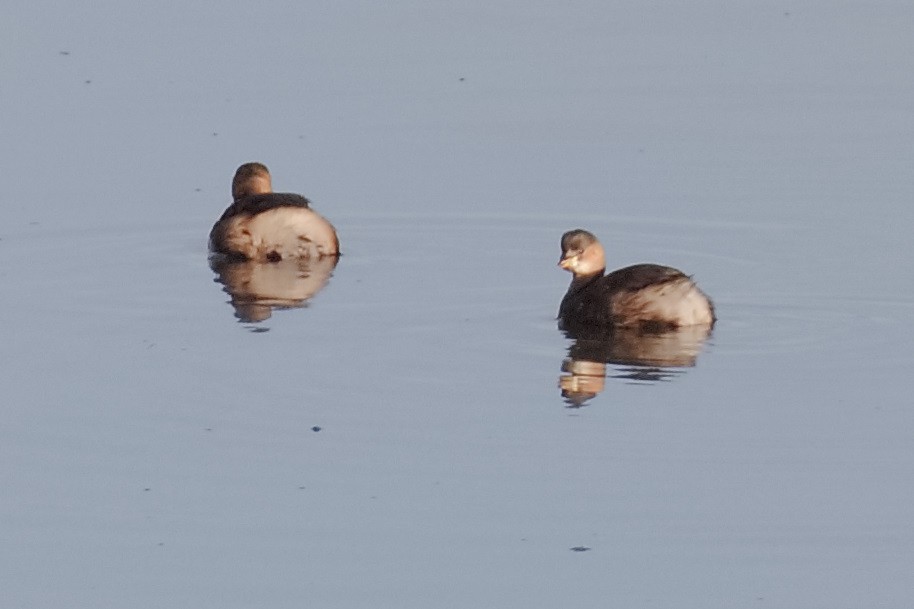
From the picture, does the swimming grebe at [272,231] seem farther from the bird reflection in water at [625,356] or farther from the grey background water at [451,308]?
the bird reflection in water at [625,356]

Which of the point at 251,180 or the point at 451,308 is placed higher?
the point at 251,180

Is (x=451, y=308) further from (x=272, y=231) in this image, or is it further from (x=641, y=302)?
(x=272, y=231)

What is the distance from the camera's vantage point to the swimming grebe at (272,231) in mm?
13758

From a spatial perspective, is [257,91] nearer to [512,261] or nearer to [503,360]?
[512,261]

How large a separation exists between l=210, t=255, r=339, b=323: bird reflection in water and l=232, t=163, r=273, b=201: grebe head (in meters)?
0.78

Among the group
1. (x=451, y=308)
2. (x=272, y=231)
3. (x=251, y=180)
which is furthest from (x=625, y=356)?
(x=251, y=180)

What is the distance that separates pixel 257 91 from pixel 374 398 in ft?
26.9

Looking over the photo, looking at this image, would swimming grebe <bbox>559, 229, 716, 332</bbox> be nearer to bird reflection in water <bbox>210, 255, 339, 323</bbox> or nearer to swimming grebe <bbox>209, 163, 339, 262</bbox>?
bird reflection in water <bbox>210, 255, 339, 323</bbox>

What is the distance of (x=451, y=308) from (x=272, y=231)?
2453 mm

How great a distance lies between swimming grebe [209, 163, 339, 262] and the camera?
45.1 ft

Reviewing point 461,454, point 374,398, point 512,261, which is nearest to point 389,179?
point 512,261

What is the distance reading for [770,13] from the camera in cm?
2064

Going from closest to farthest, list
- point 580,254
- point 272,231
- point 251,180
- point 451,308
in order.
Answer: point 451,308 < point 580,254 < point 272,231 < point 251,180

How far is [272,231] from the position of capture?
1396cm
